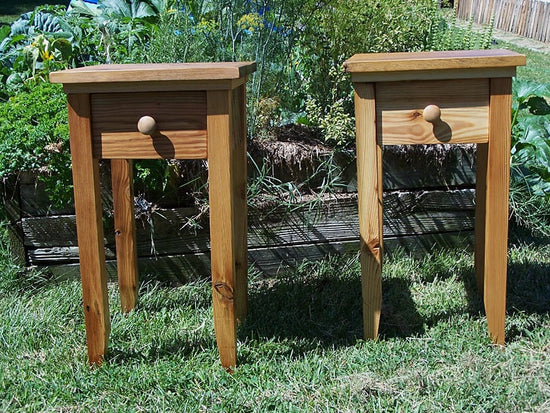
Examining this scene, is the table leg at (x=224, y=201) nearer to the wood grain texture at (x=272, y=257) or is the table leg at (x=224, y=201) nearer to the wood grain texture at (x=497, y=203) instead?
the wood grain texture at (x=272, y=257)

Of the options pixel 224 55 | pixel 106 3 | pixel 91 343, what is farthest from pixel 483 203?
pixel 106 3

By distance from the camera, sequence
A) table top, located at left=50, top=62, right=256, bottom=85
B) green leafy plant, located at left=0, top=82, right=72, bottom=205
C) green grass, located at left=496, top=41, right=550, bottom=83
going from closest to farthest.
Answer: table top, located at left=50, top=62, right=256, bottom=85
green leafy plant, located at left=0, top=82, right=72, bottom=205
green grass, located at left=496, top=41, right=550, bottom=83

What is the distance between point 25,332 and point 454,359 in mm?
1717

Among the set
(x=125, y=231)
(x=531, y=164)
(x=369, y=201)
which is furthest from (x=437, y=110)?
(x=531, y=164)

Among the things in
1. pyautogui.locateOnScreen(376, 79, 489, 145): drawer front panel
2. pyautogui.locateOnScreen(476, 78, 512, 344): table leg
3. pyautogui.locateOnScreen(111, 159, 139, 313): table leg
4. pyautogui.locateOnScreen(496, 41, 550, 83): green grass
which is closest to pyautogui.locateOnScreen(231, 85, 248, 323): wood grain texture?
pyautogui.locateOnScreen(111, 159, 139, 313): table leg

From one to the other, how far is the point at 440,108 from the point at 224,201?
83 cm

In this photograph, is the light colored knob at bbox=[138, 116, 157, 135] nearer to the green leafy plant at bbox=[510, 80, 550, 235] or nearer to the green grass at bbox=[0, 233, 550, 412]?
the green grass at bbox=[0, 233, 550, 412]

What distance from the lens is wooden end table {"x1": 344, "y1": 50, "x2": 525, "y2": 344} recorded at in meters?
2.31

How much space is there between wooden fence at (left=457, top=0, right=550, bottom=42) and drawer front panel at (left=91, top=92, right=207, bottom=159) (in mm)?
9959

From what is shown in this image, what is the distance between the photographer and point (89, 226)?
2426 millimetres

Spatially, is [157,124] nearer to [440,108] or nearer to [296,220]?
[440,108]

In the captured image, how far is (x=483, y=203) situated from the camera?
9.50 ft

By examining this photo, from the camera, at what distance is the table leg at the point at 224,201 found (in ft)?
7.42

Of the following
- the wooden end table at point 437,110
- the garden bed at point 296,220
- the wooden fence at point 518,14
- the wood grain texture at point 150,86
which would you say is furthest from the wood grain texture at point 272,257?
the wooden fence at point 518,14
